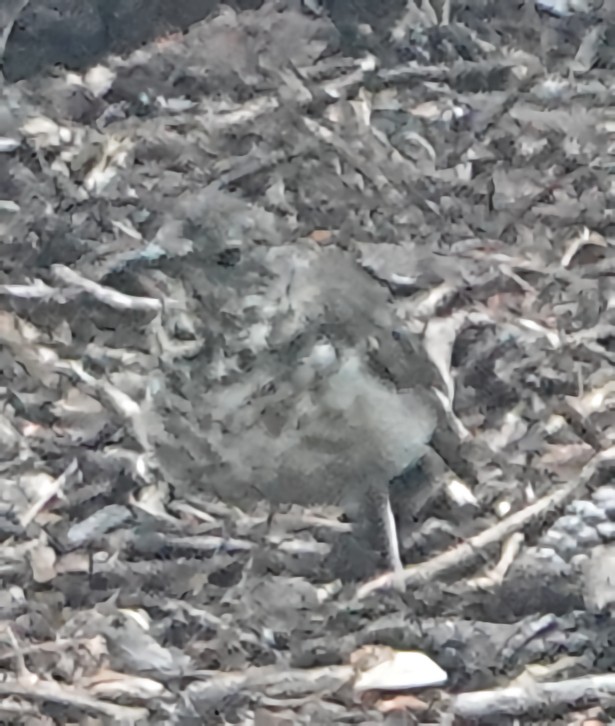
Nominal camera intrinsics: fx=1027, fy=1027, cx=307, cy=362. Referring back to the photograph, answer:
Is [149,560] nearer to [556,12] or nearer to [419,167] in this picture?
[419,167]

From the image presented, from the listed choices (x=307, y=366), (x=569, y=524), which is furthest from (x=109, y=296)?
(x=569, y=524)

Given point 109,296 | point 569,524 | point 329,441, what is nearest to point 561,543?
point 569,524

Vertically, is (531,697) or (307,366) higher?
(307,366)

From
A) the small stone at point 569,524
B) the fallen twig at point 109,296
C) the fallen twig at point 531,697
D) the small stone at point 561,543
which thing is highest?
the fallen twig at point 109,296

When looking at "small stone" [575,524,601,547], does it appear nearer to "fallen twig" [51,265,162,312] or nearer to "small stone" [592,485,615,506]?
"small stone" [592,485,615,506]

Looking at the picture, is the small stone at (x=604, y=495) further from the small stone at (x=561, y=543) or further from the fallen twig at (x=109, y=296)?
the fallen twig at (x=109, y=296)

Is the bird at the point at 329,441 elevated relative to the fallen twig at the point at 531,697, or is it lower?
elevated

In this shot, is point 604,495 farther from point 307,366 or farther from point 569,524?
point 307,366

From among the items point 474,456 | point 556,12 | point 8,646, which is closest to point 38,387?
point 8,646

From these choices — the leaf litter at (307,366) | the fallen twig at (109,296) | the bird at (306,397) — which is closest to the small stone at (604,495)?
the leaf litter at (307,366)
